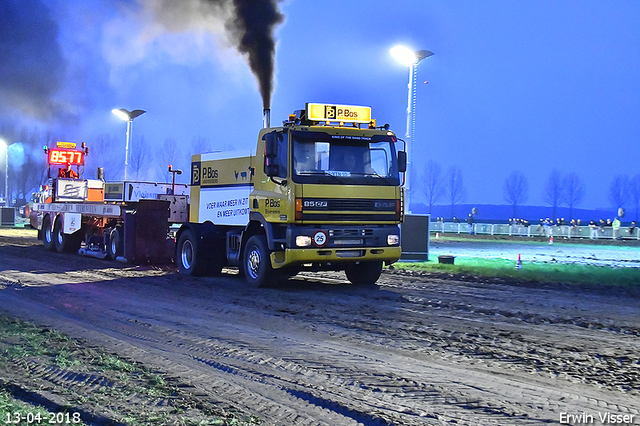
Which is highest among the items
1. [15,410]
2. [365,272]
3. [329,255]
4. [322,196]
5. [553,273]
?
[322,196]

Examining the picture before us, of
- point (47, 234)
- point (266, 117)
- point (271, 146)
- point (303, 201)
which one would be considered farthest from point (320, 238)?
point (47, 234)

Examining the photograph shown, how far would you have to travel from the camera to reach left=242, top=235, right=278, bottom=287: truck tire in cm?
1232

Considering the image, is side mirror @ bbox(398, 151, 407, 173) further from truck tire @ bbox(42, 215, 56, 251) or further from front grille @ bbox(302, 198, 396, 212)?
truck tire @ bbox(42, 215, 56, 251)

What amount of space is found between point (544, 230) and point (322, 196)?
3339 centimetres

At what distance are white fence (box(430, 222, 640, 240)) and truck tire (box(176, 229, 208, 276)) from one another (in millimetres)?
31005

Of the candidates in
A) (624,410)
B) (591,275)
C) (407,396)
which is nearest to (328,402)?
(407,396)

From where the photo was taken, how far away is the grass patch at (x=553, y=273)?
14.2m

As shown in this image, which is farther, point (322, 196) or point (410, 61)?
point (410, 61)

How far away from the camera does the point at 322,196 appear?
11.7 metres

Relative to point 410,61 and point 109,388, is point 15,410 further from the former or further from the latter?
point 410,61

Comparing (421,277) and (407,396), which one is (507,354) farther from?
(421,277)

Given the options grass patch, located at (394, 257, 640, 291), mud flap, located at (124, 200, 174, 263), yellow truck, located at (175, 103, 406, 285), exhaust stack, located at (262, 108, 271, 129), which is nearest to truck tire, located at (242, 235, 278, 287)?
yellow truck, located at (175, 103, 406, 285)

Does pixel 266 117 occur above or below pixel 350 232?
above

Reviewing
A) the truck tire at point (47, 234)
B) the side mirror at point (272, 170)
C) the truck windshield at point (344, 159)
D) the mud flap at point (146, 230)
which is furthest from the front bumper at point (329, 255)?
the truck tire at point (47, 234)
